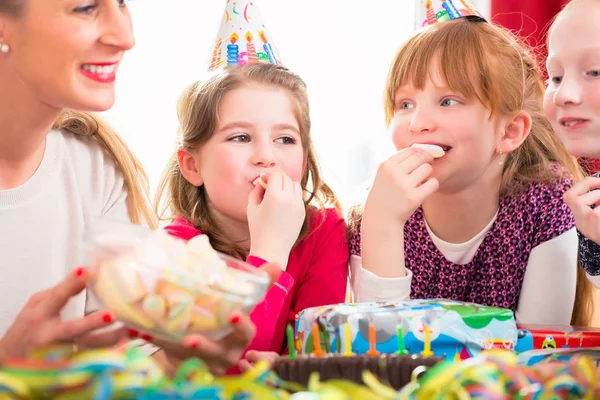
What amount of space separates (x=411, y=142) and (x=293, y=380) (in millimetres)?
918

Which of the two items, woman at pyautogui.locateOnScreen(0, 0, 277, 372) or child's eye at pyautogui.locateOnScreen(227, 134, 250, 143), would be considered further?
child's eye at pyautogui.locateOnScreen(227, 134, 250, 143)

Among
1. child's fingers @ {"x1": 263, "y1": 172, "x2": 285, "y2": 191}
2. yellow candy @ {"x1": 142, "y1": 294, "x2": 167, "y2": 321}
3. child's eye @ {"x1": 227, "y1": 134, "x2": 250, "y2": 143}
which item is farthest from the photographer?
child's eye @ {"x1": 227, "y1": 134, "x2": 250, "y2": 143}

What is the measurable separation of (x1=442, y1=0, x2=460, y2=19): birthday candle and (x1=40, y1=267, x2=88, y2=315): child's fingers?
1149mm

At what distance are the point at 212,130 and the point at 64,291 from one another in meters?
0.77

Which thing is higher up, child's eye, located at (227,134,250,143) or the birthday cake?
child's eye, located at (227,134,250,143)

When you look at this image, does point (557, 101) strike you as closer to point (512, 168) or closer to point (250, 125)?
point (512, 168)

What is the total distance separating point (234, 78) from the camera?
1.54 m

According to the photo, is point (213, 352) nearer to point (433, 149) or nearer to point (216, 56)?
point (433, 149)

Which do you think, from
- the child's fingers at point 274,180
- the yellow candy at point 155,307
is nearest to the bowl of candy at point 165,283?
the yellow candy at point 155,307

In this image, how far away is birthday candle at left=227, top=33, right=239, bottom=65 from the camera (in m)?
1.60

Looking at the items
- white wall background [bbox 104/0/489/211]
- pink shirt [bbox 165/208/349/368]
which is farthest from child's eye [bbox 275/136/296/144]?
white wall background [bbox 104/0/489/211]

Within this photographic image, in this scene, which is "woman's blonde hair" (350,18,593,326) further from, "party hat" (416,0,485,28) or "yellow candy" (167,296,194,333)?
"yellow candy" (167,296,194,333)

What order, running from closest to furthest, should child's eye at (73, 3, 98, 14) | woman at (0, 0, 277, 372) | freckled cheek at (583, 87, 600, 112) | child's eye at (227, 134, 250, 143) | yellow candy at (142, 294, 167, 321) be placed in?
yellow candy at (142, 294, 167, 321) → woman at (0, 0, 277, 372) → child's eye at (73, 3, 98, 14) → freckled cheek at (583, 87, 600, 112) → child's eye at (227, 134, 250, 143)

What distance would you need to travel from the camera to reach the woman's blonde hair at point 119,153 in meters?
1.46
